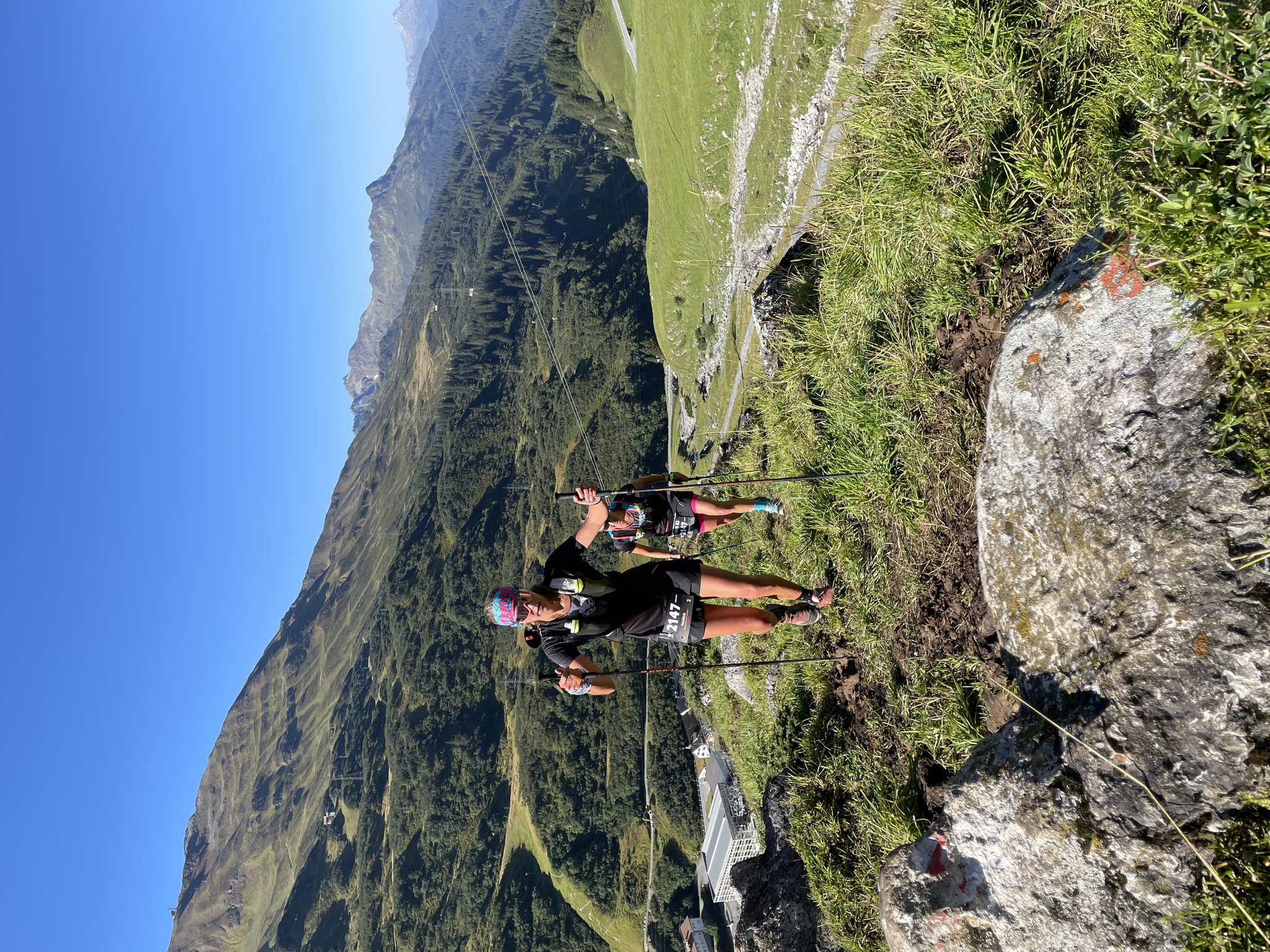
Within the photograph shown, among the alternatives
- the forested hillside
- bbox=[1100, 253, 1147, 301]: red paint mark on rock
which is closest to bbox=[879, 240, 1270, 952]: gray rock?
bbox=[1100, 253, 1147, 301]: red paint mark on rock

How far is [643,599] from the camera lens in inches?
306

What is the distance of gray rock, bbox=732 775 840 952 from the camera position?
7074 millimetres

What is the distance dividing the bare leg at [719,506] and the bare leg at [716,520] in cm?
5

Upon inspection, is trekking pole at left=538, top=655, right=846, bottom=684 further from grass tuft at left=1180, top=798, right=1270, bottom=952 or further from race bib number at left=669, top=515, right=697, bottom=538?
grass tuft at left=1180, top=798, right=1270, bottom=952

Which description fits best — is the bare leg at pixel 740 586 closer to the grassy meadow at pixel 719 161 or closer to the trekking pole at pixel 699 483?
the trekking pole at pixel 699 483

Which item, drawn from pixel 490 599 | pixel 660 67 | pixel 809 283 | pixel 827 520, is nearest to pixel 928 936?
pixel 827 520

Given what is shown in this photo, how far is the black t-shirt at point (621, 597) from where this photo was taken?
774cm

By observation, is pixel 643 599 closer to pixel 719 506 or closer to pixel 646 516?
pixel 646 516

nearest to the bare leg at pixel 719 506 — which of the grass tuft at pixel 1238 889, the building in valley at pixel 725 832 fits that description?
the grass tuft at pixel 1238 889

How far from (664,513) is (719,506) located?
812 mm

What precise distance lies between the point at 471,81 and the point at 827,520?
228 meters

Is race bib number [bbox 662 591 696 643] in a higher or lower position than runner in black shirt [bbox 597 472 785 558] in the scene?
lower

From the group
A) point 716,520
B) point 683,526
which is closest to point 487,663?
point 716,520

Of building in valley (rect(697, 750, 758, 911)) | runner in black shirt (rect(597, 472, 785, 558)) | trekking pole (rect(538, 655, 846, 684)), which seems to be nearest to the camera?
trekking pole (rect(538, 655, 846, 684))
